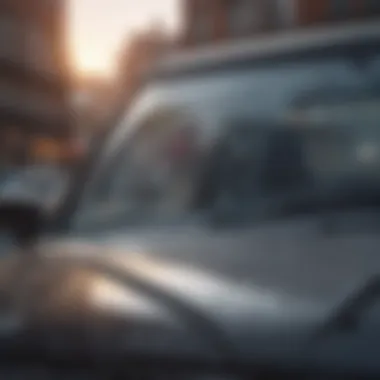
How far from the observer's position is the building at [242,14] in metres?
28.7

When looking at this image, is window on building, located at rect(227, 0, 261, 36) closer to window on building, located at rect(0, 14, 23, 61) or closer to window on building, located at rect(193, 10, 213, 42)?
window on building, located at rect(193, 10, 213, 42)

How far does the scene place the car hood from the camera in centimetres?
183

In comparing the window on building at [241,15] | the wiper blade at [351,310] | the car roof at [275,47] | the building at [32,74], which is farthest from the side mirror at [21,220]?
the window on building at [241,15]

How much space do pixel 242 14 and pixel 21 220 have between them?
1341 inches

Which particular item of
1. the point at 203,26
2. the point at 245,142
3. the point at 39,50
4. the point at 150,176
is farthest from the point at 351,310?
the point at 39,50

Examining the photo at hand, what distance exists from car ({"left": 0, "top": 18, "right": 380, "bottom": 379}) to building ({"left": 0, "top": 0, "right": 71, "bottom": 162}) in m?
24.7

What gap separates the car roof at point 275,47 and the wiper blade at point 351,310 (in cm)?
127

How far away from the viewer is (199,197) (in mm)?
3033

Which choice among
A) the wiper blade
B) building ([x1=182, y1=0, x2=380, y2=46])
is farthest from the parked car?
building ([x1=182, y1=0, x2=380, y2=46])

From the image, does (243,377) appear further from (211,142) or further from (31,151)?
(31,151)

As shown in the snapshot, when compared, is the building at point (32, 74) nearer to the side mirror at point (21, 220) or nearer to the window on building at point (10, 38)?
the window on building at point (10, 38)

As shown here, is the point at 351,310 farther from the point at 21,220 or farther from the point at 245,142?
the point at 21,220

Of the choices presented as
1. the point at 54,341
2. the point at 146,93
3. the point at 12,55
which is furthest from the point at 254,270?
the point at 12,55

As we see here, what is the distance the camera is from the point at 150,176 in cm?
325
